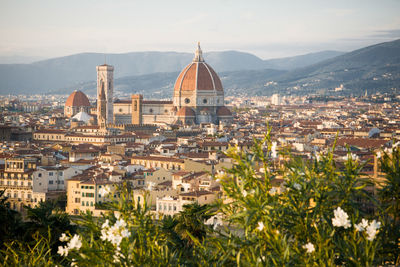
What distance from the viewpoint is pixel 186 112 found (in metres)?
102

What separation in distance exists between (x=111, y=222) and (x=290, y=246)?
3.02m

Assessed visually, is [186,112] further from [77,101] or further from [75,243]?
[75,243]

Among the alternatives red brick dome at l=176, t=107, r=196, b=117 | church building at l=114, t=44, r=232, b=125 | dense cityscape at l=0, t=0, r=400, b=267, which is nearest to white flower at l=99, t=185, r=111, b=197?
dense cityscape at l=0, t=0, r=400, b=267

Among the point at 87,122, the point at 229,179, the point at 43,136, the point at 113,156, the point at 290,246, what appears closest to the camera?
the point at 290,246

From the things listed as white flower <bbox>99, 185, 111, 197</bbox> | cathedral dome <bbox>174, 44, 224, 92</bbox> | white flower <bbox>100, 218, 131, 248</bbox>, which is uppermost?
white flower <bbox>99, 185, 111, 197</bbox>

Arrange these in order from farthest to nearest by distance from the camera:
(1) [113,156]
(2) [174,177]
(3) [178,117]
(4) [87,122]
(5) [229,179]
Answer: (4) [87,122] → (3) [178,117] → (1) [113,156] → (2) [174,177] → (5) [229,179]

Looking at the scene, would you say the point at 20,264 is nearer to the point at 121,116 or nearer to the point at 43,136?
the point at 43,136

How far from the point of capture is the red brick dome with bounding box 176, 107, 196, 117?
101 meters

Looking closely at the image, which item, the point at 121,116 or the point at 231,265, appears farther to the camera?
the point at 121,116

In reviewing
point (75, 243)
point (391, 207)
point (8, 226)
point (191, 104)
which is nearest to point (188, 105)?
point (191, 104)

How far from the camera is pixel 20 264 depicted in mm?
12695

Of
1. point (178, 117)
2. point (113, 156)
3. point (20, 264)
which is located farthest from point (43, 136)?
point (20, 264)

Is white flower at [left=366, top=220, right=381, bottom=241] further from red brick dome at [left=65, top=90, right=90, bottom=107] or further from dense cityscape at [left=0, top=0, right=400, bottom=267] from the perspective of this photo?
red brick dome at [left=65, top=90, right=90, bottom=107]

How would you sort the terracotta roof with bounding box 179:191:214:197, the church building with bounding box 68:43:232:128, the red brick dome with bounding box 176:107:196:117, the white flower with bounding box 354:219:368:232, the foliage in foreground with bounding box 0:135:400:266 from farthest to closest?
the church building with bounding box 68:43:232:128
the red brick dome with bounding box 176:107:196:117
the terracotta roof with bounding box 179:191:214:197
the foliage in foreground with bounding box 0:135:400:266
the white flower with bounding box 354:219:368:232
